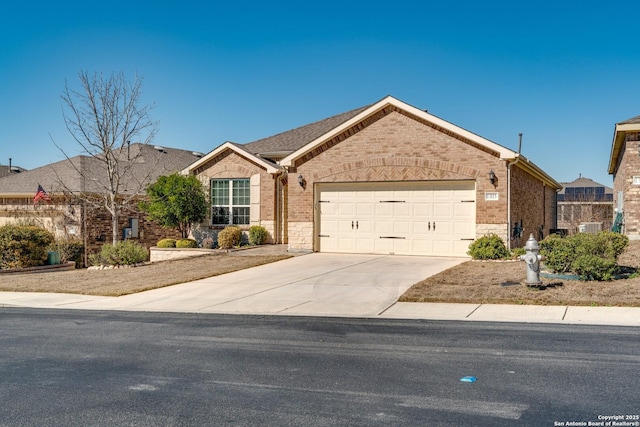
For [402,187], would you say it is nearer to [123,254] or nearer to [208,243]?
[208,243]

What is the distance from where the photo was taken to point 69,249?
2488 cm

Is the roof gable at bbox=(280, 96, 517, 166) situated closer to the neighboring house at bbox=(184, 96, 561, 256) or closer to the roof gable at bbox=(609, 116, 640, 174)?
the neighboring house at bbox=(184, 96, 561, 256)

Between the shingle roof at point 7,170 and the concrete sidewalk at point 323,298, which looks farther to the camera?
the shingle roof at point 7,170

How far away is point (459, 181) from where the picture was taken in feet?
64.3

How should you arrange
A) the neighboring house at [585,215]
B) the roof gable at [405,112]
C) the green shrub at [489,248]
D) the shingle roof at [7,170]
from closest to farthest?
the green shrub at [489,248] → the roof gable at [405,112] → the neighboring house at [585,215] → the shingle roof at [7,170]

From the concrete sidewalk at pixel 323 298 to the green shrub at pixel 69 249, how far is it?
31.4 ft

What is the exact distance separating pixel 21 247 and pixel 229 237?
24.7ft

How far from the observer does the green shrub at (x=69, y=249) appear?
955 inches

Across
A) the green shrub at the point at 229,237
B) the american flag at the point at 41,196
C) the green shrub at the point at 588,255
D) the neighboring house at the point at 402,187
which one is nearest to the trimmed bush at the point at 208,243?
the green shrub at the point at 229,237

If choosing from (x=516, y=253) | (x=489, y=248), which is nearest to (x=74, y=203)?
(x=489, y=248)

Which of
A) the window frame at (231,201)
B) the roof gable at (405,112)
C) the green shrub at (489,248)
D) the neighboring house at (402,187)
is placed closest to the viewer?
the green shrub at (489,248)

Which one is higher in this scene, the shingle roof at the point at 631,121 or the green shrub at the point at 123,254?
the shingle roof at the point at 631,121

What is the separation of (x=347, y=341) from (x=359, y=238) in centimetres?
1285

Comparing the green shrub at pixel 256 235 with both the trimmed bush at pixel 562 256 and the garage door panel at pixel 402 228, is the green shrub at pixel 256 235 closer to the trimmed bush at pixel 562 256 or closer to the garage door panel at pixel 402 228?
the garage door panel at pixel 402 228
